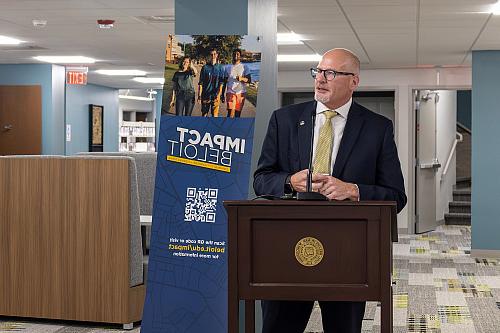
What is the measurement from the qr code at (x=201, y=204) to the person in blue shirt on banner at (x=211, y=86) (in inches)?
14.8

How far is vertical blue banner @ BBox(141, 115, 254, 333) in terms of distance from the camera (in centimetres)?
414

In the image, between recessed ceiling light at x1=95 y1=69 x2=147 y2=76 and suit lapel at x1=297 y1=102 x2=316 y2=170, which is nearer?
suit lapel at x1=297 y1=102 x2=316 y2=170

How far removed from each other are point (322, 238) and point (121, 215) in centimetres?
346

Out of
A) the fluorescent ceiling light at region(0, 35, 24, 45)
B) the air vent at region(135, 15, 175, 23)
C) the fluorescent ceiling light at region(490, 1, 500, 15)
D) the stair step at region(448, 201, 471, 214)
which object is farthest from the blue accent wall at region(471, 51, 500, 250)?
the fluorescent ceiling light at region(0, 35, 24, 45)

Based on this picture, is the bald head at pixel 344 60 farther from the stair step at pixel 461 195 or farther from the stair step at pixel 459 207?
the stair step at pixel 461 195

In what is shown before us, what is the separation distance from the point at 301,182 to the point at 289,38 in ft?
22.3

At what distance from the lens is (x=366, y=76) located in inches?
512

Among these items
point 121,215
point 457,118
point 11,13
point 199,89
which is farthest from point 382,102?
point 199,89

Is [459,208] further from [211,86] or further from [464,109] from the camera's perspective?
[211,86]

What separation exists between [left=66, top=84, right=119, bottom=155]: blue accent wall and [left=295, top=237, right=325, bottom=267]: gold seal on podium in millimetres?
12511

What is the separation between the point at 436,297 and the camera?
7336 millimetres

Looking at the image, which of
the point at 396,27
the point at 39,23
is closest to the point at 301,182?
the point at 396,27

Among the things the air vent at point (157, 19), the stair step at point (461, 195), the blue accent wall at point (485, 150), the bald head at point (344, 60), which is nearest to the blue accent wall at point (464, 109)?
the stair step at point (461, 195)

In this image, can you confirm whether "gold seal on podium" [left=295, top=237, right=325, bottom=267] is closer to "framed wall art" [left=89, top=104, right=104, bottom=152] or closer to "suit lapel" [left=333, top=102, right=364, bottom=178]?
"suit lapel" [left=333, top=102, right=364, bottom=178]
